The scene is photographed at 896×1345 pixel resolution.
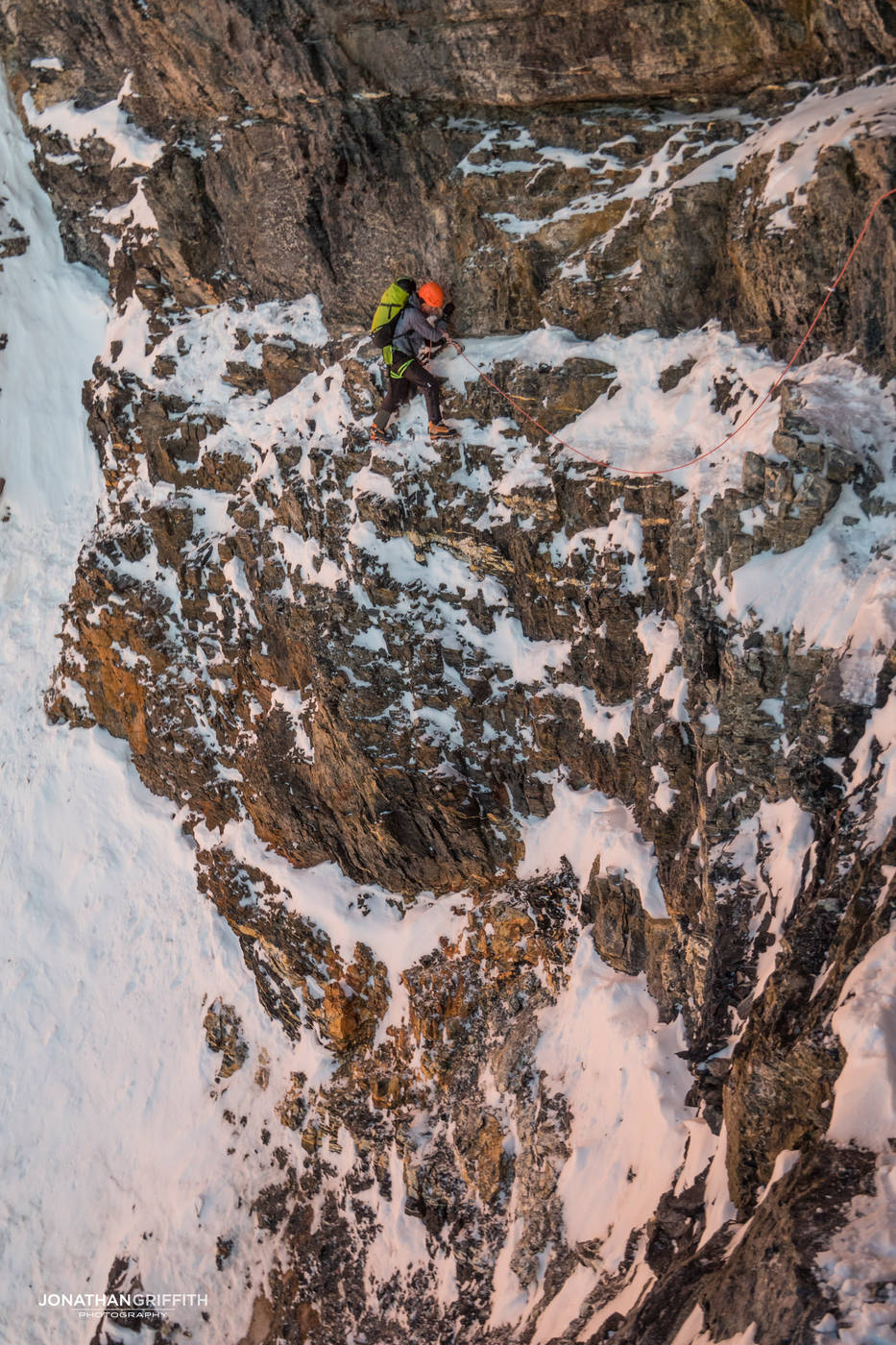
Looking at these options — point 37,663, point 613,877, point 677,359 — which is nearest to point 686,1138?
point 613,877

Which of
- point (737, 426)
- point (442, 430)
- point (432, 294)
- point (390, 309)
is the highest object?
point (432, 294)

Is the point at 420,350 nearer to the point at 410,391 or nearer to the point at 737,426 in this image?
the point at 410,391

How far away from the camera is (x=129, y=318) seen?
46.2 ft

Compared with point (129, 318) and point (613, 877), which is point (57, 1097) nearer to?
point (613, 877)

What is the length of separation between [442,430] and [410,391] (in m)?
0.91

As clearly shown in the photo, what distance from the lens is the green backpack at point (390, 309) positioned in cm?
1012

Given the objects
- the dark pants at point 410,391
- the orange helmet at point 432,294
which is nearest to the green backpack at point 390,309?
the orange helmet at point 432,294

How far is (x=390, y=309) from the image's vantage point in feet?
33.2

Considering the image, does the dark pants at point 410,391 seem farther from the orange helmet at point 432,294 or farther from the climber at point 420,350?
the orange helmet at point 432,294

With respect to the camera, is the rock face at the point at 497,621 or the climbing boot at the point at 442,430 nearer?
the rock face at the point at 497,621

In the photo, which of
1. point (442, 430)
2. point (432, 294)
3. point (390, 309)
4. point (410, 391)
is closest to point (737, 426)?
point (442, 430)

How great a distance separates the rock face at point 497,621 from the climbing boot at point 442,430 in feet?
1.18

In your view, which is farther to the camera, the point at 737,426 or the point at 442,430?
the point at 442,430

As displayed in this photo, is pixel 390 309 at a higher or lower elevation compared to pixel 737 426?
higher
